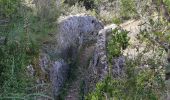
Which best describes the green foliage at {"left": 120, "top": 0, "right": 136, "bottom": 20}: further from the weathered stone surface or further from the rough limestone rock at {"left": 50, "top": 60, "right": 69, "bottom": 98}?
the rough limestone rock at {"left": 50, "top": 60, "right": 69, "bottom": 98}

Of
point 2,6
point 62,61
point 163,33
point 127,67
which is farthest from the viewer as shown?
point 62,61

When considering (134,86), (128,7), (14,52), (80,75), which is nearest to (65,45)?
(80,75)

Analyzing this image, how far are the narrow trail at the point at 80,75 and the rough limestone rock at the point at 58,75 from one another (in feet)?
1.05

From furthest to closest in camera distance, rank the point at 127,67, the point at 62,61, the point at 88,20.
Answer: the point at 88,20
the point at 62,61
the point at 127,67

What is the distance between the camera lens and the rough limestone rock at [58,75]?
9.47 meters

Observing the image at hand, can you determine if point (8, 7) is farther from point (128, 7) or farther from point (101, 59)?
point (101, 59)

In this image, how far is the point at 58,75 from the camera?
9828 millimetres

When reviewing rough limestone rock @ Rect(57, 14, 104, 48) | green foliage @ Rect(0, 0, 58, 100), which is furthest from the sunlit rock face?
green foliage @ Rect(0, 0, 58, 100)

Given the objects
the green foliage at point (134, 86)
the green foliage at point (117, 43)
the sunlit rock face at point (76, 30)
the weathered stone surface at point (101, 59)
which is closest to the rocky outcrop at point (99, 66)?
the weathered stone surface at point (101, 59)

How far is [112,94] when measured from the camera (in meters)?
7.12

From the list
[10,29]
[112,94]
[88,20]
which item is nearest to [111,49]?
[112,94]

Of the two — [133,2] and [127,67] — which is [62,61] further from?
[133,2]

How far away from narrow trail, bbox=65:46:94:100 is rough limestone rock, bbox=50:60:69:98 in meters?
0.32

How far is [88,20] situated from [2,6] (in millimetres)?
7141
